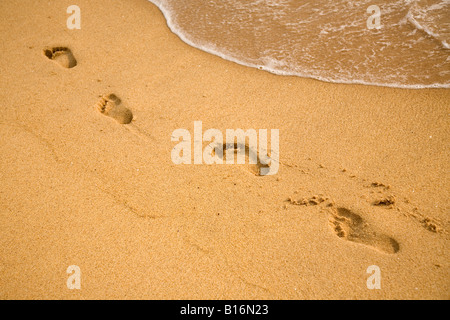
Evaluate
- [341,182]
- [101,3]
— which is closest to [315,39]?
[341,182]

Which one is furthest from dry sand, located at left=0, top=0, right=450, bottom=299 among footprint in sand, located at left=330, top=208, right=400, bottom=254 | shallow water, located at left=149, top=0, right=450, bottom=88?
shallow water, located at left=149, top=0, right=450, bottom=88

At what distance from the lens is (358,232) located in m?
2.19

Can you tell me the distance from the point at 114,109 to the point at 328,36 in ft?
7.60

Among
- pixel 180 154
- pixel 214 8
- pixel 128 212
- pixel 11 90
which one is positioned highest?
pixel 214 8

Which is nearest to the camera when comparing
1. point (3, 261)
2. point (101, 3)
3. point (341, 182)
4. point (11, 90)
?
point (3, 261)

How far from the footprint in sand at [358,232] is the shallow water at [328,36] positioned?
4.83 feet

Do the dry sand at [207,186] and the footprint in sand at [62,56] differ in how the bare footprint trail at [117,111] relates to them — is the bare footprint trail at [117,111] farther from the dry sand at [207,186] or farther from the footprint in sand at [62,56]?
the footprint in sand at [62,56]

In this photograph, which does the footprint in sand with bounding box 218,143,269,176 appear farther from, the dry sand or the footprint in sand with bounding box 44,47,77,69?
the footprint in sand with bounding box 44,47,77,69

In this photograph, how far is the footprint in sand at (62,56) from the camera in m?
3.35

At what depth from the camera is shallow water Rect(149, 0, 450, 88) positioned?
10.8 ft

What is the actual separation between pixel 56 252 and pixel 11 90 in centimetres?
170

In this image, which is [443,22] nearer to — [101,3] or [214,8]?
[214,8]

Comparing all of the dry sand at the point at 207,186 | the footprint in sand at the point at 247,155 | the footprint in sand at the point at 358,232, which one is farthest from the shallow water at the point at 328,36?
the footprint in sand at the point at 358,232

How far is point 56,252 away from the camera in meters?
2.09
